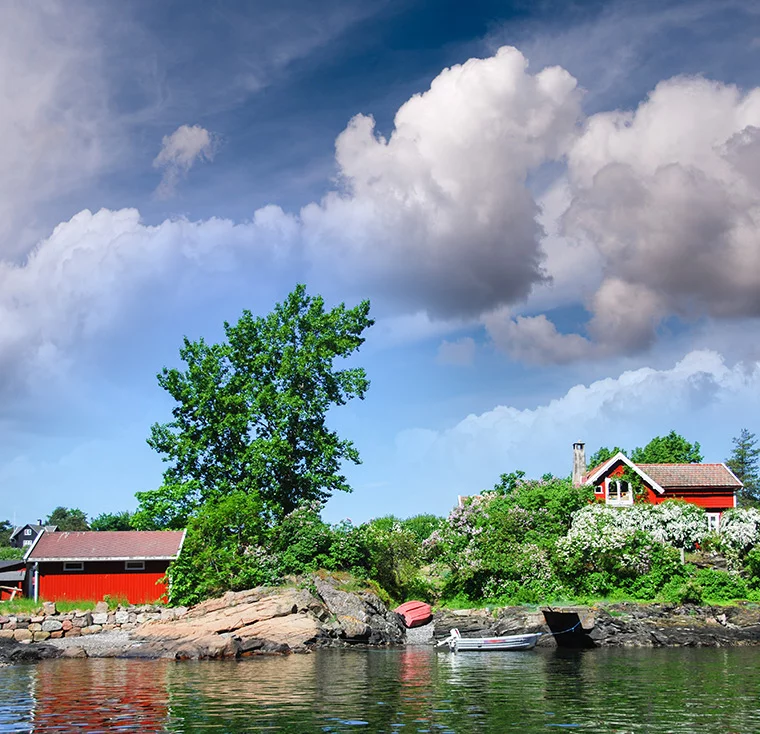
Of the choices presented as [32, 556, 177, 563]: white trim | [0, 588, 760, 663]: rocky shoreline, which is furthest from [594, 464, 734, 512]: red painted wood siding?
[32, 556, 177, 563]: white trim

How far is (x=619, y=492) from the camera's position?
67.7 meters

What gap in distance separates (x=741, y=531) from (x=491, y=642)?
20.1 m

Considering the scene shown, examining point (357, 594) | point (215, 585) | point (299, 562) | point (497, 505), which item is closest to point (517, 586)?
point (497, 505)

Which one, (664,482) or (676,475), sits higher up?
(676,475)

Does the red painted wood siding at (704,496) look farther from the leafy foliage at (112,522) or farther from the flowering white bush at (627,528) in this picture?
the leafy foliage at (112,522)

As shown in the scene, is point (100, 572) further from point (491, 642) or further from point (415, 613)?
point (491, 642)

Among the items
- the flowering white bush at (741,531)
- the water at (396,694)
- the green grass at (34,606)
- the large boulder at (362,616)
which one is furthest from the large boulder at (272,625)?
the flowering white bush at (741,531)

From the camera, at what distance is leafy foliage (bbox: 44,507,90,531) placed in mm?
143750

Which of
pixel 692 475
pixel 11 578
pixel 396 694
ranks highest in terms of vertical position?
pixel 692 475

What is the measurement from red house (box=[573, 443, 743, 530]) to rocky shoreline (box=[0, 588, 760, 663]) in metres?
16.4

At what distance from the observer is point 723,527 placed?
58.8m

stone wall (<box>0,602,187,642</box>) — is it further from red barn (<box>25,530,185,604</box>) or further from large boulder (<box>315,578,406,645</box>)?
large boulder (<box>315,578,406,645</box>)

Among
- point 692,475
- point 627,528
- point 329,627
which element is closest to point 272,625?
point 329,627

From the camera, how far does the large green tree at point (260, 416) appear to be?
66875mm
